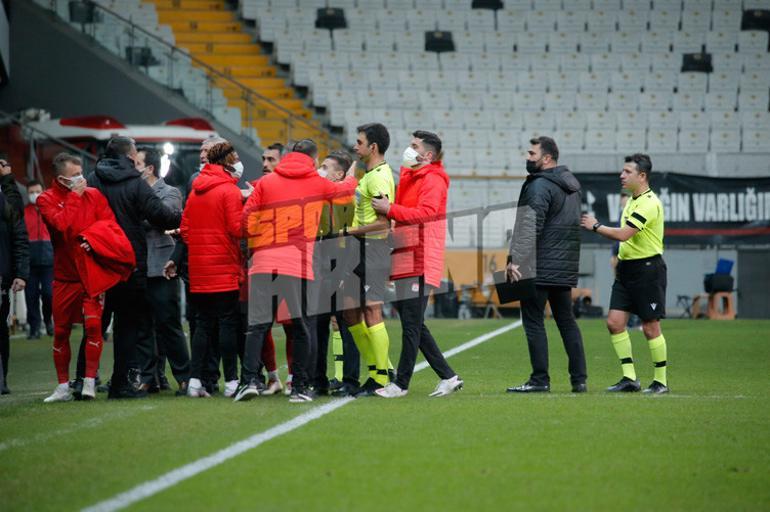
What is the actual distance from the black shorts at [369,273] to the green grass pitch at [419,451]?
0.81 m

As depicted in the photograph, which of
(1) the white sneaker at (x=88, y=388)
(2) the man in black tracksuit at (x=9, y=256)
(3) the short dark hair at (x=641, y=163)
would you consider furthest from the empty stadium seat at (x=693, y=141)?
(1) the white sneaker at (x=88, y=388)

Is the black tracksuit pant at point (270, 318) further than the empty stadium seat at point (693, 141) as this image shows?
No

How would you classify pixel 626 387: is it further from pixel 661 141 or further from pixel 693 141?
pixel 693 141

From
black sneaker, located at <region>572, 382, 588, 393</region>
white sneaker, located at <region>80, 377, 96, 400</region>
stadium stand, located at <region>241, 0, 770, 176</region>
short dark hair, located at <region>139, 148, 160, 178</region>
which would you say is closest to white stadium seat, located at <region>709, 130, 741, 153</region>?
stadium stand, located at <region>241, 0, 770, 176</region>

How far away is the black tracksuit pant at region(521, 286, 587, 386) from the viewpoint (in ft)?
33.3

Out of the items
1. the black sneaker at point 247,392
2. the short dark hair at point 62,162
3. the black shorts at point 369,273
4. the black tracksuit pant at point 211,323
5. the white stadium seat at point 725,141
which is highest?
the white stadium seat at point 725,141

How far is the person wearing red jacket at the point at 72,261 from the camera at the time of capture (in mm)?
9797

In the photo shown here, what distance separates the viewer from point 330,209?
387 inches

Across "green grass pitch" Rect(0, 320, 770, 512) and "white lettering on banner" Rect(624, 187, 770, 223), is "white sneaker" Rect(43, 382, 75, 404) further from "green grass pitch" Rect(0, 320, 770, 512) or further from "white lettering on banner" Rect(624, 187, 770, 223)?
"white lettering on banner" Rect(624, 187, 770, 223)

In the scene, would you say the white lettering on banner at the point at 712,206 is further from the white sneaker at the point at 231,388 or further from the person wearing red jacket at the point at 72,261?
the person wearing red jacket at the point at 72,261

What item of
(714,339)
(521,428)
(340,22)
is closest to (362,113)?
(340,22)

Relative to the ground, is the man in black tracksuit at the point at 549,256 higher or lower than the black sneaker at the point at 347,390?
higher

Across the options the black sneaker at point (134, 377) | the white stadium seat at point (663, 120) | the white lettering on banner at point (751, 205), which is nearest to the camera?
the black sneaker at point (134, 377)

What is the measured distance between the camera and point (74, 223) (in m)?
9.80
